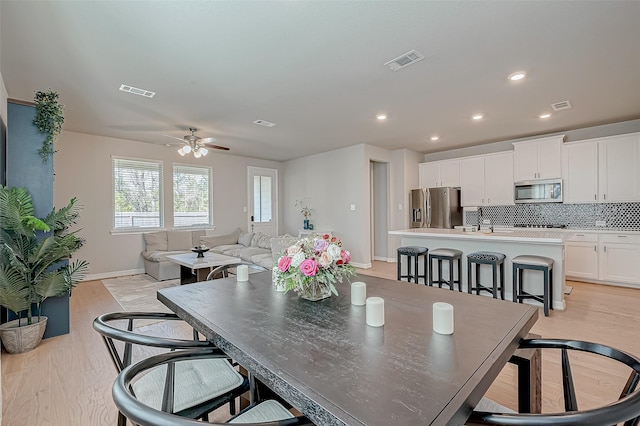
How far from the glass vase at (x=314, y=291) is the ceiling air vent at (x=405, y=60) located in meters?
2.33

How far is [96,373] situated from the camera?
90.4 inches

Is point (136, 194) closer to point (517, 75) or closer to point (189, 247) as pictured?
point (189, 247)

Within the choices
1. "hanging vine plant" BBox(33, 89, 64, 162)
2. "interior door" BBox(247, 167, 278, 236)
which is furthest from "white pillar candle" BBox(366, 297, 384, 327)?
"interior door" BBox(247, 167, 278, 236)

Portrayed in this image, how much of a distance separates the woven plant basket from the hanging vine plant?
5.21ft

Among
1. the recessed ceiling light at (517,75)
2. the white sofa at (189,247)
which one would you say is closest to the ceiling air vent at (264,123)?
the white sofa at (189,247)

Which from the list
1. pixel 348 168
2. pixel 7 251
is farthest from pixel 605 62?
pixel 7 251

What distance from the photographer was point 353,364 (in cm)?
94

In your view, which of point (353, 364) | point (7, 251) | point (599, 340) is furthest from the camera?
point (599, 340)

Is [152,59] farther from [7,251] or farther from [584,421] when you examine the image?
[584,421]

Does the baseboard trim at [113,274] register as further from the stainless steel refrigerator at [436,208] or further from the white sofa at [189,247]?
the stainless steel refrigerator at [436,208]

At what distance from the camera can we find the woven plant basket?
8.44ft

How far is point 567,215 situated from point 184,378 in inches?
262

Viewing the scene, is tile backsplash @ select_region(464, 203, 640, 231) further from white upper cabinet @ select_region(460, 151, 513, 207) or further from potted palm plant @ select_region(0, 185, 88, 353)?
potted palm plant @ select_region(0, 185, 88, 353)

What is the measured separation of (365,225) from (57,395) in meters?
5.18
